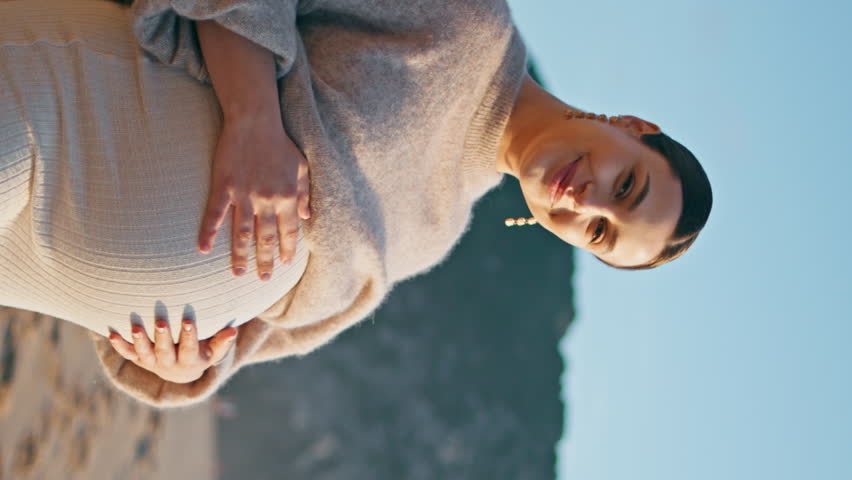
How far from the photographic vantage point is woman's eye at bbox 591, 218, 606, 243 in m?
1.02

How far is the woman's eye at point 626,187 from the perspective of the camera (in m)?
0.97

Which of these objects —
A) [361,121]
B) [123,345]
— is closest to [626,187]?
[361,121]

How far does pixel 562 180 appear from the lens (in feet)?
3.16

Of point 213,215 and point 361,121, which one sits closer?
point 213,215

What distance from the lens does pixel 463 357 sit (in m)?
2.98

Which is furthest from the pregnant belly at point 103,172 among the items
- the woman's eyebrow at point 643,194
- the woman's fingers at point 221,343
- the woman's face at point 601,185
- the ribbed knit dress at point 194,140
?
the woman's eyebrow at point 643,194

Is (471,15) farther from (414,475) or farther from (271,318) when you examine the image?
(414,475)

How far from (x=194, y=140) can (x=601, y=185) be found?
0.56 m

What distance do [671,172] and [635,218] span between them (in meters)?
0.09

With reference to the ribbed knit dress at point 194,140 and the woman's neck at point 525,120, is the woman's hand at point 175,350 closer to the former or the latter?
the ribbed knit dress at point 194,140

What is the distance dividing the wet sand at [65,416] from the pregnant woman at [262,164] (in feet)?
1.38

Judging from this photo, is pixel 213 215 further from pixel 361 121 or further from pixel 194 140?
pixel 361 121

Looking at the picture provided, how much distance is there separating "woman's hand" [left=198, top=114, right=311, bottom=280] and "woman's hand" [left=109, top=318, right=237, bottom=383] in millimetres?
154

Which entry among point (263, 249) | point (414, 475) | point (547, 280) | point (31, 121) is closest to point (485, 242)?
point (547, 280)
